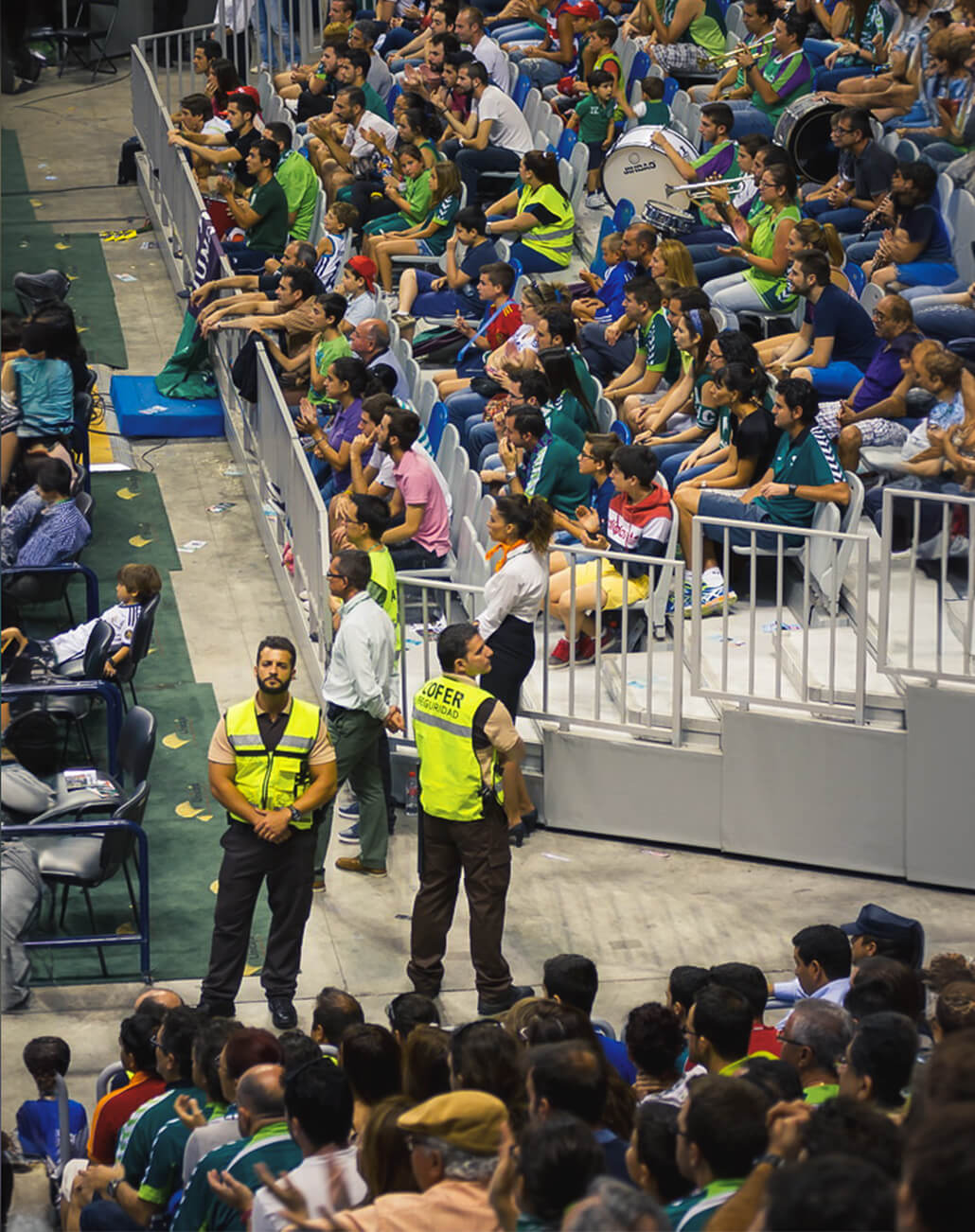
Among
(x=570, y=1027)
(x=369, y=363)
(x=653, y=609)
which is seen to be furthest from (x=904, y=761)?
(x=369, y=363)

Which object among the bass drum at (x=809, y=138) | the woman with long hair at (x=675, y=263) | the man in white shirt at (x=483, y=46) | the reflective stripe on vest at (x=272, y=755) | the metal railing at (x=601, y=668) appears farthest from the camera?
the man in white shirt at (x=483, y=46)

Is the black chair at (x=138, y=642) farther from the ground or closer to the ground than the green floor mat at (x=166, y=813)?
farther from the ground

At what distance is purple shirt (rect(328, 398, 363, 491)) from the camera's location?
10.3 metres

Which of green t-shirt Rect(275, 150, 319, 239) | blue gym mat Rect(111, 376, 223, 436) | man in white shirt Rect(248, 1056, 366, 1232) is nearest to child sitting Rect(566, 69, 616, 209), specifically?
green t-shirt Rect(275, 150, 319, 239)

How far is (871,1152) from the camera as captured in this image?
157 inches

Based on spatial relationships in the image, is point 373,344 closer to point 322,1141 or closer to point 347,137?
point 347,137

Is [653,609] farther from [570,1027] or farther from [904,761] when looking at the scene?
A: [570,1027]

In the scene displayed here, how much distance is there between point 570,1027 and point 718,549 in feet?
13.7

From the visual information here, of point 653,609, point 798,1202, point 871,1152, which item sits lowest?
point 653,609

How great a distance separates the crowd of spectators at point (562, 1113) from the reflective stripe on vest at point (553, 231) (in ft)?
22.8

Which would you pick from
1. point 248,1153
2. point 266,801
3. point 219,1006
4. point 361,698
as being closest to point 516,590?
point 361,698

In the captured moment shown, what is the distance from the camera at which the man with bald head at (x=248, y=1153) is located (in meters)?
4.79

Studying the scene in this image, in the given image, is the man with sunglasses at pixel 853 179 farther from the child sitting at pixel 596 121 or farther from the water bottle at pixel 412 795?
the water bottle at pixel 412 795

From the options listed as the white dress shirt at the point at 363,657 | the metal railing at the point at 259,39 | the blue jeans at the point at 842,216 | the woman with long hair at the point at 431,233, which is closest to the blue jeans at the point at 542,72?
the woman with long hair at the point at 431,233
